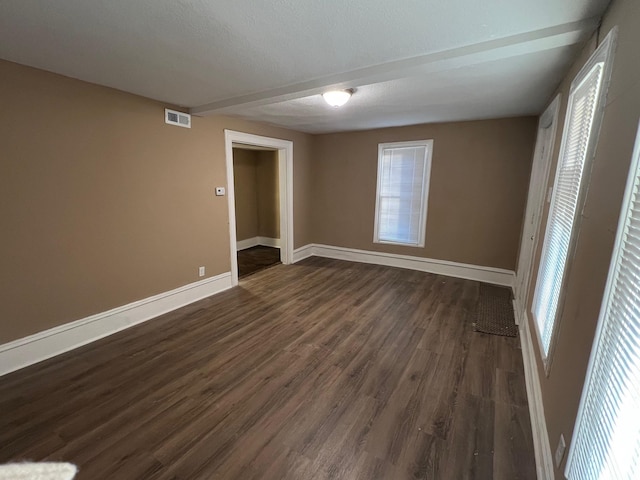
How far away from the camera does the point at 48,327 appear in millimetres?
2391

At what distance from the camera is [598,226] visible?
1207 mm

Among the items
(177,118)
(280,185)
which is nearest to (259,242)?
(280,185)

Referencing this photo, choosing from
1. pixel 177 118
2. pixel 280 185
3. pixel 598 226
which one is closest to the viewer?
pixel 598 226

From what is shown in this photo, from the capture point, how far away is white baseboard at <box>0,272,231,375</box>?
2.24 metres

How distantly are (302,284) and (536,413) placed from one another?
9.66 ft

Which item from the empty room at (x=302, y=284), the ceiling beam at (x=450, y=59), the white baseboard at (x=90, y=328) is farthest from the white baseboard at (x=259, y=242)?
the ceiling beam at (x=450, y=59)

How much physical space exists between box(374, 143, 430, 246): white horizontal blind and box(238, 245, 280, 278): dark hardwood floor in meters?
2.13

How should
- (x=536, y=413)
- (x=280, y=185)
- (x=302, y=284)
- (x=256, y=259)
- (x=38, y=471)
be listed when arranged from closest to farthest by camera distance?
1. (x=38, y=471)
2. (x=536, y=413)
3. (x=302, y=284)
4. (x=280, y=185)
5. (x=256, y=259)

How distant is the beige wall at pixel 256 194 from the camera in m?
6.04

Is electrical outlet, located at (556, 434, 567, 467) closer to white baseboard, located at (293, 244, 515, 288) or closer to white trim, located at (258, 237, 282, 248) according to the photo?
white baseboard, located at (293, 244, 515, 288)

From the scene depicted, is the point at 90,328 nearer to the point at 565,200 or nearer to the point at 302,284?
the point at 302,284

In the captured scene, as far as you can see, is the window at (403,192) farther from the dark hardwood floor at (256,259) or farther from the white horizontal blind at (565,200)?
the white horizontal blind at (565,200)

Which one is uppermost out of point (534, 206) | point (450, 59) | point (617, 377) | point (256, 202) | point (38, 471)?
point (450, 59)

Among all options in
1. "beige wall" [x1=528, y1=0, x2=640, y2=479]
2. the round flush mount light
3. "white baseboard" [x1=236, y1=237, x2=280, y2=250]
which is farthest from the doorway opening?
"beige wall" [x1=528, y1=0, x2=640, y2=479]
